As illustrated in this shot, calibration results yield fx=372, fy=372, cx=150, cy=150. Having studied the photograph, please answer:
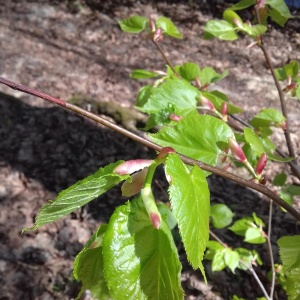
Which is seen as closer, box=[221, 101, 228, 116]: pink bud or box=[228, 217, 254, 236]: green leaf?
box=[221, 101, 228, 116]: pink bud

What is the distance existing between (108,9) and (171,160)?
5486mm

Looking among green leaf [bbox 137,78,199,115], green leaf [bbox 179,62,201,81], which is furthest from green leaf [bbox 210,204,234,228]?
green leaf [bbox 137,78,199,115]

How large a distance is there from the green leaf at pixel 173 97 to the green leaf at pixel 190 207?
583 millimetres

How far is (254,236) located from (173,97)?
0.85 metres

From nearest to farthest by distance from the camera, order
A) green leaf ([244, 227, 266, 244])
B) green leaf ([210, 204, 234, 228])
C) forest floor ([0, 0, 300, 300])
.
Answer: green leaf ([244, 227, 266, 244])
green leaf ([210, 204, 234, 228])
forest floor ([0, 0, 300, 300])

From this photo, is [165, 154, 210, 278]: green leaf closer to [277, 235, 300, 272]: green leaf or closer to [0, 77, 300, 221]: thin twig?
[0, 77, 300, 221]: thin twig

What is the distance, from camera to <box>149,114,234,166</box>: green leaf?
0.81 metres

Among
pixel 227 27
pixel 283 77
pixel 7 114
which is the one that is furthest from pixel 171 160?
pixel 7 114

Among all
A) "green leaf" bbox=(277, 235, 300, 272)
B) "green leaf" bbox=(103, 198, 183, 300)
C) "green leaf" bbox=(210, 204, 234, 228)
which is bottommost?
"green leaf" bbox=(210, 204, 234, 228)

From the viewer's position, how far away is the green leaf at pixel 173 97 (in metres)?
1.16

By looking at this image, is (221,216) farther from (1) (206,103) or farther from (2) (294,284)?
(2) (294,284)

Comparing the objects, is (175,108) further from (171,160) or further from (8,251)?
(8,251)

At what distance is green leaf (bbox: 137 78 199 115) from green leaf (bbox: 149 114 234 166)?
33 cm

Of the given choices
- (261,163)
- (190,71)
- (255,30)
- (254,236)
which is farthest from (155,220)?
(254,236)
